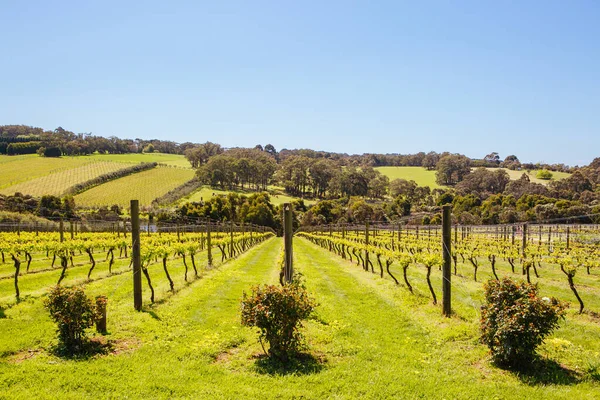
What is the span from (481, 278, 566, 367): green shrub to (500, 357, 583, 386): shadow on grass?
0.15 meters

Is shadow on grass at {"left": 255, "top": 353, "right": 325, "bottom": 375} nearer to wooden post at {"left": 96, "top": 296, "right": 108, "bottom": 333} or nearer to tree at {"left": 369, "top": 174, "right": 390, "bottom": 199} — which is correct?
wooden post at {"left": 96, "top": 296, "right": 108, "bottom": 333}

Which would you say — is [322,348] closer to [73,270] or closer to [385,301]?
[385,301]

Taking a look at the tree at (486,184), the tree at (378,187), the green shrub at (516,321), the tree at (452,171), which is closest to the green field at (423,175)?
the tree at (452,171)

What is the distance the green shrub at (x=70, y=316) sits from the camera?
295 inches

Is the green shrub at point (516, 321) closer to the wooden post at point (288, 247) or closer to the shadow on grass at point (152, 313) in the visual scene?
the wooden post at point (288, 247)

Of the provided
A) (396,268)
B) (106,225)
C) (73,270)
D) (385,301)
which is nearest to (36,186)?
(106,225)

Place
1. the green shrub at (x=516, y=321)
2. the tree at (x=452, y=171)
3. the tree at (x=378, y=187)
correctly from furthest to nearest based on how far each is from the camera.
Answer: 1. the tree at (x=452, y=171)
2. the tree at (x=378, y=187)
3. the green shrub at (x=516, y=321)

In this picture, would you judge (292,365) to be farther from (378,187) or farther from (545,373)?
(378,187)

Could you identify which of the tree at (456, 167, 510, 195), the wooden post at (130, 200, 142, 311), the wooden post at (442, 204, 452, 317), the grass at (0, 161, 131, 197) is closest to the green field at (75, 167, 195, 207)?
the grass at (0, 161, 131, 197)

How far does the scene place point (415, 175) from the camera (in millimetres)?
140000

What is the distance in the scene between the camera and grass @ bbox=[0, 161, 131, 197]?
233ft

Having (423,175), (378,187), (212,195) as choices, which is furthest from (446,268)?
(423,175)

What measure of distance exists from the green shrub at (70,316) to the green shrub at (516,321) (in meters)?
7.43

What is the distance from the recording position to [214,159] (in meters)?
106
